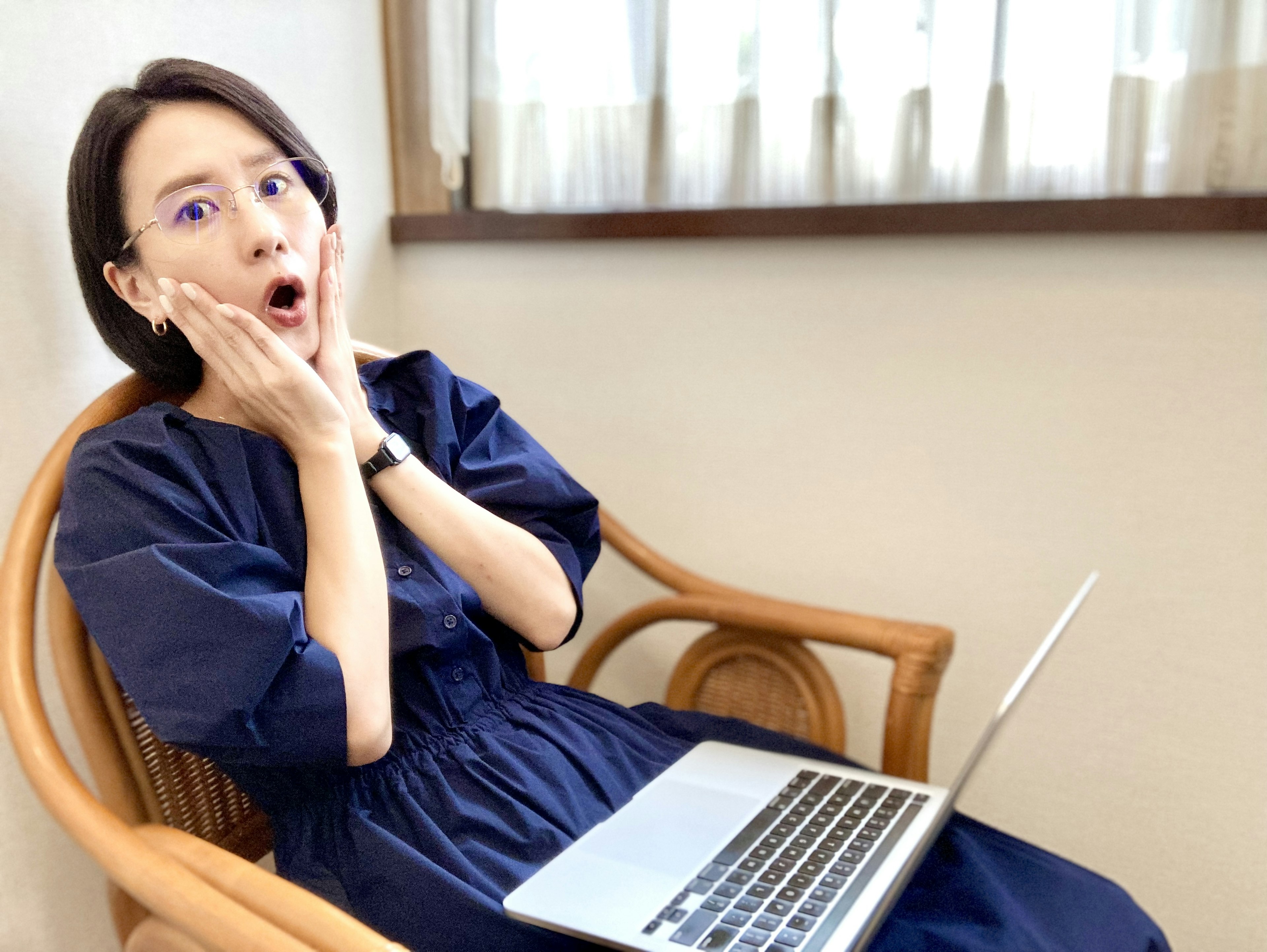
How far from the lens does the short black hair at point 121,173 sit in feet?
3.05

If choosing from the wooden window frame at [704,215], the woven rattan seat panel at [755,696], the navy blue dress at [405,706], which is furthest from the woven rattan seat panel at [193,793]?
the wooden window frame at [704,215]

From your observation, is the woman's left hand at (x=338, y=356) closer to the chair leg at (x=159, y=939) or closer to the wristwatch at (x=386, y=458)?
the wristwatch at (x=386, y=458)

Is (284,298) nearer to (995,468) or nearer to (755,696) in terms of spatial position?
(755,696)

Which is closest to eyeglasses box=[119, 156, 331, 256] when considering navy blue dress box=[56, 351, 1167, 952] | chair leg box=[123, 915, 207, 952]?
navy blue dress box=[56, 351, 1167, 952]

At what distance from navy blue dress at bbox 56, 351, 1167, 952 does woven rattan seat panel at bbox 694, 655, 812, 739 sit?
A: 0.57 ft

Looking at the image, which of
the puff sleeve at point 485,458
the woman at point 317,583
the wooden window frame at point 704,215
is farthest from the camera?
the wooden window frame at point 704,215

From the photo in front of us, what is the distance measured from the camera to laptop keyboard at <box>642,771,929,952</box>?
769 millimetres

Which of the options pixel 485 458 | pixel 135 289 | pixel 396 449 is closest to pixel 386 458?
pixel 396 449

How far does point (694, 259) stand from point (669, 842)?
898mm

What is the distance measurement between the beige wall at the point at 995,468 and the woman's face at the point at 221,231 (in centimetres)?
68

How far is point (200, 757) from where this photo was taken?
3.39ft

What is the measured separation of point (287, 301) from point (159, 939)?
1.98 ft

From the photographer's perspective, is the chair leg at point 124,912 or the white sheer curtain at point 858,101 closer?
the chair leg at point 124,912

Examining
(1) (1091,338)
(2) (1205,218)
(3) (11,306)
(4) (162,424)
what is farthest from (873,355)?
A: (3) (11,306)
